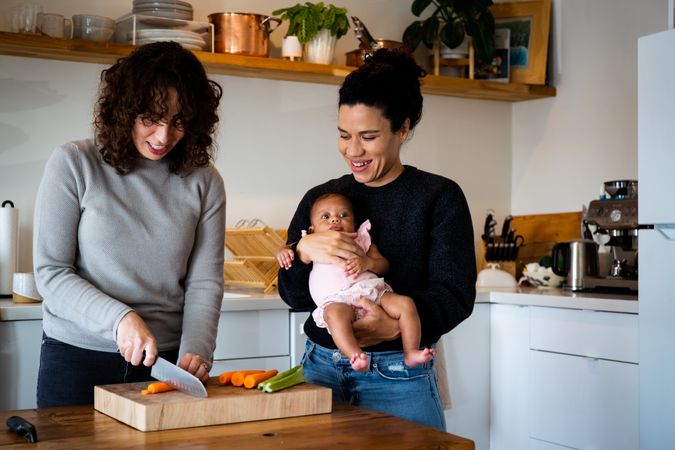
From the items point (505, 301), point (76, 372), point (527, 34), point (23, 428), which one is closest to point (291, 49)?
point (527, 34)

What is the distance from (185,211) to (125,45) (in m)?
1.55

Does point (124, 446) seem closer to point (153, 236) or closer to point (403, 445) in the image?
point (403, 445)

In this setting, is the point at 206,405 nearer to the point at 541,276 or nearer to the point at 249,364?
the point at 249,364

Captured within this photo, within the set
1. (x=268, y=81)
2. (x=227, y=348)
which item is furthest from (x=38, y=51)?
(x=227, y=348)

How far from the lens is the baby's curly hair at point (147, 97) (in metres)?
1.75

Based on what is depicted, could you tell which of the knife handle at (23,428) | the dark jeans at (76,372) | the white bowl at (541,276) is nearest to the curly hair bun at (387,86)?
the dark jeans at (76,372)

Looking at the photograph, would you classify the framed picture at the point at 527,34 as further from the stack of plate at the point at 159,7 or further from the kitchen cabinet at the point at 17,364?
the kitchen cabinet at the point at 17,364

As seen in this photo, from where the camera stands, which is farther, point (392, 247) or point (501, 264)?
point (501, 264)

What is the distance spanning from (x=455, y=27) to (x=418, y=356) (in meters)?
2.52

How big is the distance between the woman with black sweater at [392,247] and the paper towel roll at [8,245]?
58.7 inches

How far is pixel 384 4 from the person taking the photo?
13.1 feet

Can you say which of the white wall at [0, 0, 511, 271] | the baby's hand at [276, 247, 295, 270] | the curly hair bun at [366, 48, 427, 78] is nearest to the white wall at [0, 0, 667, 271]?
the white wall at [0, 0, 511, 271]

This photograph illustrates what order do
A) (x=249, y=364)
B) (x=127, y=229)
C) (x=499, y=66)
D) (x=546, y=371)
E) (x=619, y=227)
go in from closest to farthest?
(x=127, y=229), (x=249, y=364), (x=546, y=371), (x=619, y=227), (x=499, y=66)

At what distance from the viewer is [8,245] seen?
3.06 metres
